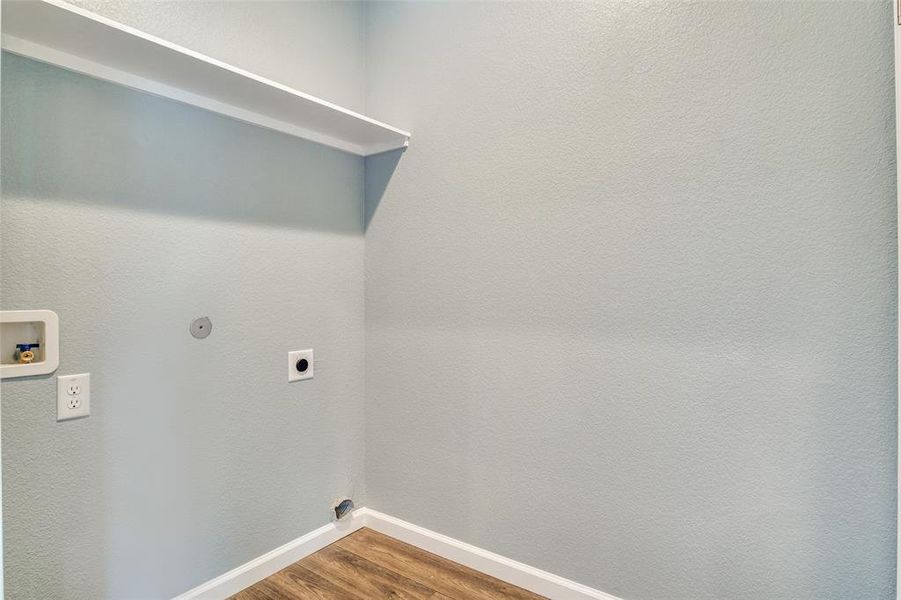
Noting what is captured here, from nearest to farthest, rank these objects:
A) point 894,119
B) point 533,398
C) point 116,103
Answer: point 894,119
point 116,103
point 533,398

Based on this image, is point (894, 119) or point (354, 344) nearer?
point (894, 119)

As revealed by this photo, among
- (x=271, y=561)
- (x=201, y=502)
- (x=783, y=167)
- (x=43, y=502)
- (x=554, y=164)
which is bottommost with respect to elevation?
(x=271, y=561)

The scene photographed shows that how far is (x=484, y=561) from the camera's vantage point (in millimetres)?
1743

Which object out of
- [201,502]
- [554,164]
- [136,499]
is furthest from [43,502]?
[554,164]

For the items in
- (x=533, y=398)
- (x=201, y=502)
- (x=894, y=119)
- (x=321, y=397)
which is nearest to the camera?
(x=894, y=119)

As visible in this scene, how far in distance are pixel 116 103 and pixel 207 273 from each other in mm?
544

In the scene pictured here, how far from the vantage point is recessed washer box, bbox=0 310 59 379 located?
3.82 feet

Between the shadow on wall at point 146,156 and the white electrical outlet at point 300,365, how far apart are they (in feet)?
1.64

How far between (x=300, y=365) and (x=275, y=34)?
126cm

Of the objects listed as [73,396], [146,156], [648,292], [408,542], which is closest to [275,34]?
[146,156]

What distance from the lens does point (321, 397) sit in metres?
1.91

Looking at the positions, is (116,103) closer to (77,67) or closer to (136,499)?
(77,67)

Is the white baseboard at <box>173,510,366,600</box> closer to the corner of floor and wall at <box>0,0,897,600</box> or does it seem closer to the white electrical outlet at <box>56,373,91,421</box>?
the corner of floor and wall at <box>0,0,897,600</box>

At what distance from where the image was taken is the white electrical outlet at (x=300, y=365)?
1796 millimetres
